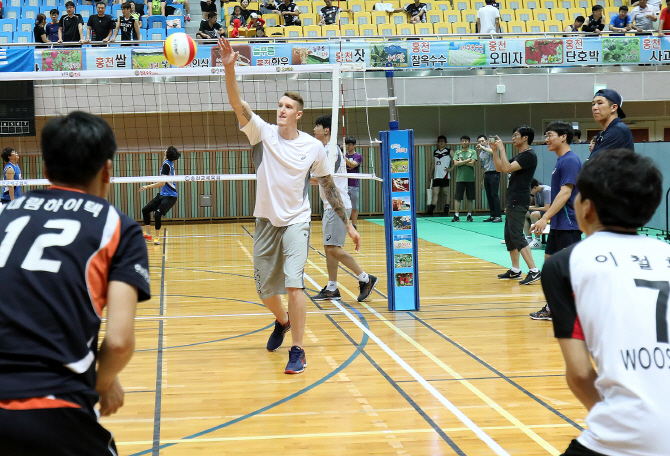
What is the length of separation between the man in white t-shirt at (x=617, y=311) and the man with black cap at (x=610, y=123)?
369 centimetres

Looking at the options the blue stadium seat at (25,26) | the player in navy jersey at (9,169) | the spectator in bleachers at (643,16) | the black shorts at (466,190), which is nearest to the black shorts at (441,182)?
the black shorts at (466,190)

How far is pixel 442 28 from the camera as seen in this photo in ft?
57.7

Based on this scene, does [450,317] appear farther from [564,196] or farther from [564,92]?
[564,92]

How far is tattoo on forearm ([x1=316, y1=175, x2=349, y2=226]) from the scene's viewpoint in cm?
538

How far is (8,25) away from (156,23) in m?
3.31

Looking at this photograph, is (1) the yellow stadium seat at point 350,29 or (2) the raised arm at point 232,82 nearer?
(2) the raised arm at point 232,82

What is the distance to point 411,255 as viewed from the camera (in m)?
6.94

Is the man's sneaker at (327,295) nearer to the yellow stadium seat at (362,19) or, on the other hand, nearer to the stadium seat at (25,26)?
the yellow stadium seat at (362,19)

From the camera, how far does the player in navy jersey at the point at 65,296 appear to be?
5.39 ft

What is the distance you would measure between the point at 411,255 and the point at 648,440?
17.6ft

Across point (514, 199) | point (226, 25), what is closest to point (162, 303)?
point (514, 199)

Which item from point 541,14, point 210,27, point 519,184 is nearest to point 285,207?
point 519,184

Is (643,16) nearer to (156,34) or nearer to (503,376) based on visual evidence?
(156,34)

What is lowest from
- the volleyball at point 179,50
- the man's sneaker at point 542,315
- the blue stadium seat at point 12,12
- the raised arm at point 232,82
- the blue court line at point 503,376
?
the man's sneaker at point 542,315
